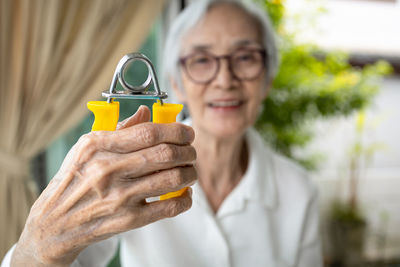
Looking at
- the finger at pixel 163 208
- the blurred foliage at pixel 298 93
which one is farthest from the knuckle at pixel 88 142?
the blurred foliage at pixel 298 93

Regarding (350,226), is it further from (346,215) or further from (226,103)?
(226,103)

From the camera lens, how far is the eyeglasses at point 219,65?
1062 millimetres

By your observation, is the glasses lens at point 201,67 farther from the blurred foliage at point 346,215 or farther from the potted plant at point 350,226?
the blurred foliage at point 346,215

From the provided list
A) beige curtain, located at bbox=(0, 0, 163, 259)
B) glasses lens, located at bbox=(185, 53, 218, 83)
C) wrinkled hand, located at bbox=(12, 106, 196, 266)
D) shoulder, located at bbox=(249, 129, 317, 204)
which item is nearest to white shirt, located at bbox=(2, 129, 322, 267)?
shoulder, located at bbox=(249, 129, 317, 204)

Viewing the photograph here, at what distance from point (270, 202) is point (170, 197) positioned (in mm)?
783

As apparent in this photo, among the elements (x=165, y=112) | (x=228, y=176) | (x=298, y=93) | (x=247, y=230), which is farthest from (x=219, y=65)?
(x=298, y=93)

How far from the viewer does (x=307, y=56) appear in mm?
2420

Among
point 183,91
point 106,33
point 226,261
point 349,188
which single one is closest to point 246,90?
point 183,91

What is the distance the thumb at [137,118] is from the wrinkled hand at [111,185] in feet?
0.16

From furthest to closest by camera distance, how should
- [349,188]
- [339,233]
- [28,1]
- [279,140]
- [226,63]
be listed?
[349,188]
[339,233]
[279,140]
[28,1]
[226,63]

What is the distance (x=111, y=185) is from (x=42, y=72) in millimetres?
1644

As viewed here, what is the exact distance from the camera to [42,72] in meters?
1.87

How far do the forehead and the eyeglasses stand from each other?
Answer: 0.9 inches

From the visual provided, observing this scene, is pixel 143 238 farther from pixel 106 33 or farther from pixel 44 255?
pixel 106 33
